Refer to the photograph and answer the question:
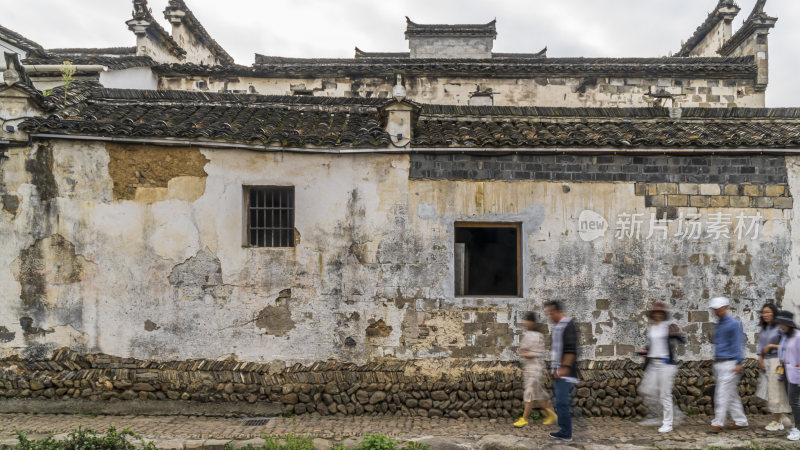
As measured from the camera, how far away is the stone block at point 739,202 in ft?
26.2

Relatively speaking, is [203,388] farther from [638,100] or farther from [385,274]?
[638,100]

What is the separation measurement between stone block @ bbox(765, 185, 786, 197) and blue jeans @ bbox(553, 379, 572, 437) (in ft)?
15.0

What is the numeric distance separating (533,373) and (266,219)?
4462 mm

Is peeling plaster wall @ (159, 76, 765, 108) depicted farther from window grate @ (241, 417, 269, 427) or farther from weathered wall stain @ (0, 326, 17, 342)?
window grate @ (241, 417, 269, 427)

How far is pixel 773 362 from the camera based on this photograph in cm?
705

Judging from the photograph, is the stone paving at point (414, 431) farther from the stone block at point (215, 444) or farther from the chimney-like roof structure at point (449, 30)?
the chimney-like roof structure at point (449, 30)

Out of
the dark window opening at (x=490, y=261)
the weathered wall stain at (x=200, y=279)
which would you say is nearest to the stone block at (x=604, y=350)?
the dark window opening at (x=490, y=261)

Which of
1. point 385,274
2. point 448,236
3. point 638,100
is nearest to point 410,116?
point 448,236

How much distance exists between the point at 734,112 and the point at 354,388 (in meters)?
8.04

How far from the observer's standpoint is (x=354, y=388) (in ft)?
25.3

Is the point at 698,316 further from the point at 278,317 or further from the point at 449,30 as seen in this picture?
the point at 449,30

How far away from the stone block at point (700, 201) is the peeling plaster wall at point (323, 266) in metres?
0.13

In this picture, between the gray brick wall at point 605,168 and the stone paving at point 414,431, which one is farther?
the gray brick wall at point 605,168

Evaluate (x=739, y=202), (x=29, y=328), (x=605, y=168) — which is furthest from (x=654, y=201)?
(x=29, y=328)
